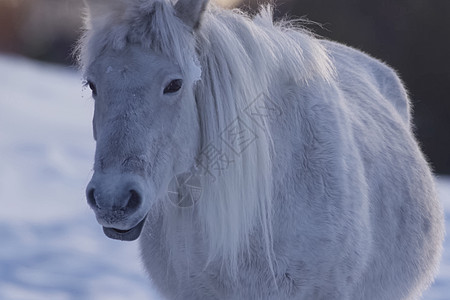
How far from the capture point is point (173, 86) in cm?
253

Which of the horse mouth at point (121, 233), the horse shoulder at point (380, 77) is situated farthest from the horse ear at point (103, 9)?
the horse shoulder at point (380, 77)

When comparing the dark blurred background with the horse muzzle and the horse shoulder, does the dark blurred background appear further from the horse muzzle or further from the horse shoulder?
the horse muzzle

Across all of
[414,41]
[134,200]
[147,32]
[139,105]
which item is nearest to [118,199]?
[134,200]

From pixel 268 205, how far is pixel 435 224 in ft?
4.84

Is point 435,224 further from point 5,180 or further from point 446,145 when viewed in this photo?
point 446,145

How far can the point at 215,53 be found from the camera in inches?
106

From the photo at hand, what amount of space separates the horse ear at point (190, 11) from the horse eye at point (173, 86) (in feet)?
0.76

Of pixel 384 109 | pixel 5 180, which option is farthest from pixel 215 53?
pixel 5 180

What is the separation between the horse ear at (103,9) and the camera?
264cm

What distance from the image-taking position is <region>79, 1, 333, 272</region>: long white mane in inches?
101

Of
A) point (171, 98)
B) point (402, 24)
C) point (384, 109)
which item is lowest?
point (402, 24)

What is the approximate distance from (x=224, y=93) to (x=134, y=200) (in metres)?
0.57

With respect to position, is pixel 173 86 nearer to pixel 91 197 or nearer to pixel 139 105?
pixel 139 105

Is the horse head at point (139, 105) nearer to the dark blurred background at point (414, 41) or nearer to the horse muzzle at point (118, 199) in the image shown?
the horse muzzle at point (118, 199)
